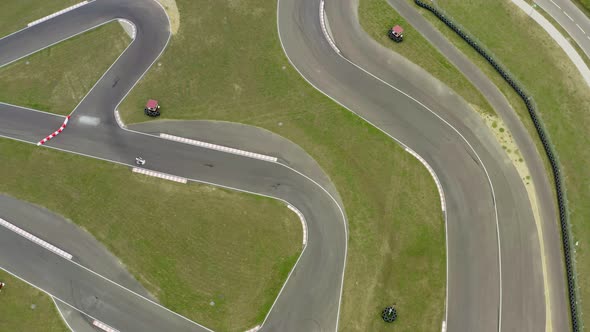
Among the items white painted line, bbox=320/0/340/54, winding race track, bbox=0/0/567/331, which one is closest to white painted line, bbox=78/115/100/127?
winding race track, bbox=0/0/567/331

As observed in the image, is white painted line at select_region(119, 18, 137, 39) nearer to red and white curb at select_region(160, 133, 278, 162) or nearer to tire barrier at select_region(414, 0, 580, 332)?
red and white curb at select_region(160, 133, 278, 162)

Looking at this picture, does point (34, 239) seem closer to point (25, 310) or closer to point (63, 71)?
point (25, 310)

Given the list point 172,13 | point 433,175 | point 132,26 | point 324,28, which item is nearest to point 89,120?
point 132,26

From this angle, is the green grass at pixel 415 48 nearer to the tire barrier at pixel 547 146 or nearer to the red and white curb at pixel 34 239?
the tire barrier at pixel 547 146

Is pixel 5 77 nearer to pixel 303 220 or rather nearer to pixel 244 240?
pixel 244 240

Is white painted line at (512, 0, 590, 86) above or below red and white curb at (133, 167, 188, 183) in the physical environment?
above

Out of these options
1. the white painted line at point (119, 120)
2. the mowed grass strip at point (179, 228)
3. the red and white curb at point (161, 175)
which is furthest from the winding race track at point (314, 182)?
the mowed grass strip at point (179, 228)

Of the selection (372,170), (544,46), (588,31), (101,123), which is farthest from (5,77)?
A: (588,31)
